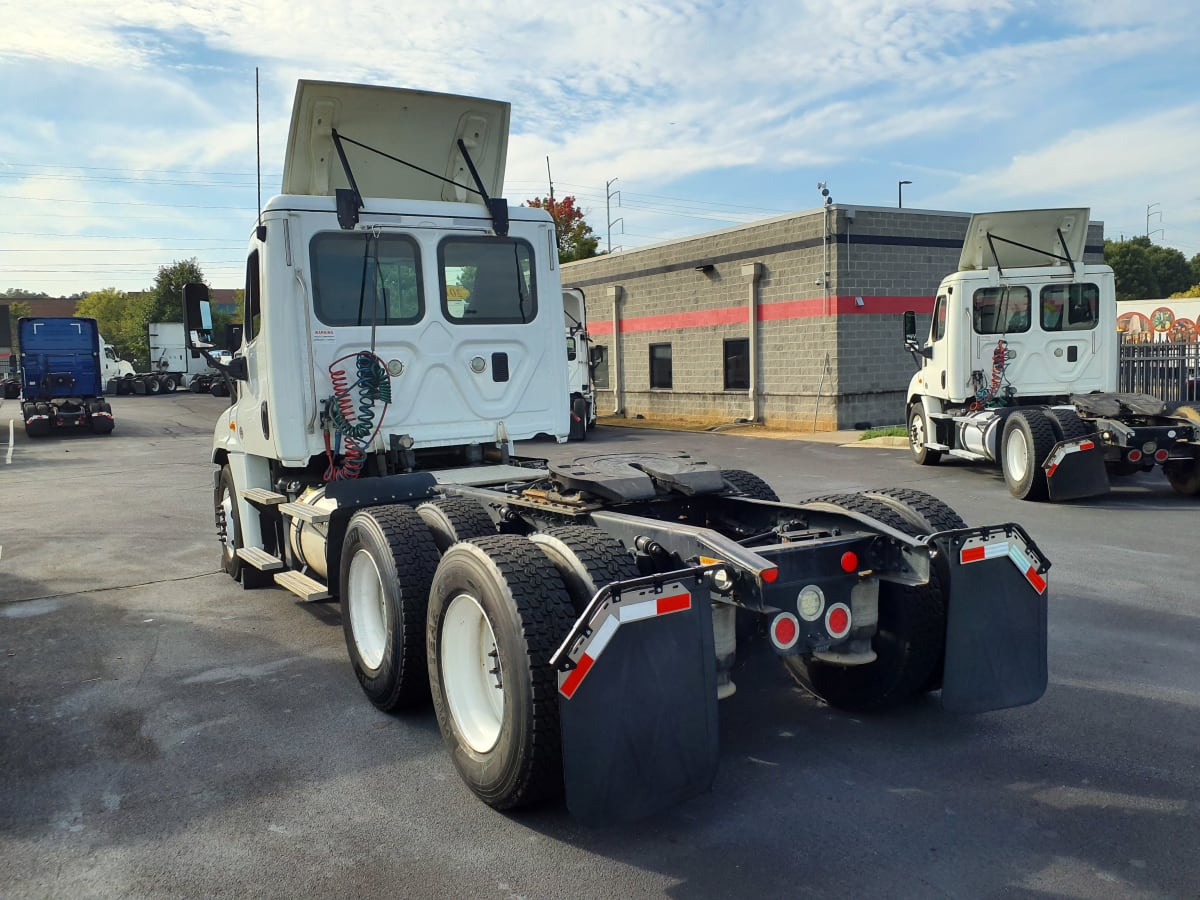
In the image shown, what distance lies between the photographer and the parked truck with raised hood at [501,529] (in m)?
3.51

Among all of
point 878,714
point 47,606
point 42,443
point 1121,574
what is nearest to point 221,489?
point 47,606

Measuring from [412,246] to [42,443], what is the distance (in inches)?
888

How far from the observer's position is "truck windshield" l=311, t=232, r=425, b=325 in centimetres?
640

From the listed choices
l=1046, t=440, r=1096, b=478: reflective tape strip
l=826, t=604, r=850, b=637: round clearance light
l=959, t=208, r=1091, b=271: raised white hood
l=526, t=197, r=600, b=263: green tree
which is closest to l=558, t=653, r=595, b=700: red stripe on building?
l=826, t=604, r=850, b=637: round clearance light

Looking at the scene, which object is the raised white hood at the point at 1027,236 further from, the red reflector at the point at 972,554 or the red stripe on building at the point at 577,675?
the red stripe on building at the point at 577,675

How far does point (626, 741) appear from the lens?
338 centimetres

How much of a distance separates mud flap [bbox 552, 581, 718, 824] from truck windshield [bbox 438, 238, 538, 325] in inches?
151

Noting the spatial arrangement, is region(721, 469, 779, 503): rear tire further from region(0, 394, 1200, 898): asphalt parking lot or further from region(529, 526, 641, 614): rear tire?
region(529, 526, 641, 614): rear tire

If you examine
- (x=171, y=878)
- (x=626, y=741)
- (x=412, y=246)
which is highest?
(x=412, y=246)

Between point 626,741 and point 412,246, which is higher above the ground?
point 412,246

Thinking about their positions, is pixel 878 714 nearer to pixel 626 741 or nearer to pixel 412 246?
pixel 626 741

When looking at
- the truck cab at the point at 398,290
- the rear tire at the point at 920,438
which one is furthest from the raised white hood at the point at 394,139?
the rear tire at the point at 920,438

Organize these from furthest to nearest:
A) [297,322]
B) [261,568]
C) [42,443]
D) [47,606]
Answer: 1. [42,443]
2. [47,606]
3. [261,568]
4. [297,322]

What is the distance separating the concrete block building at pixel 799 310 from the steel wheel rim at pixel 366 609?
18.1m
